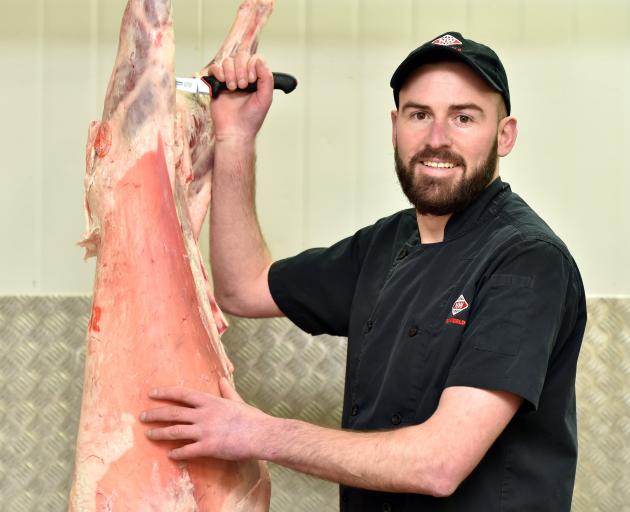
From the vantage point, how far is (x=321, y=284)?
8.18 feet

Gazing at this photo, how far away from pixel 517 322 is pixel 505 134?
57cm

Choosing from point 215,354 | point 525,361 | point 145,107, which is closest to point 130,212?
point 145,107

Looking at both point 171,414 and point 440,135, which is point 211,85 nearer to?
point 440,135

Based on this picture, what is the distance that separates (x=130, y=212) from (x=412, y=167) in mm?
668

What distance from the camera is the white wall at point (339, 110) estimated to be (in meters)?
3.09

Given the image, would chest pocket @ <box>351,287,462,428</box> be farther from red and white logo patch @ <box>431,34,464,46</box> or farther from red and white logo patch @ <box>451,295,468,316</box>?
red and white logo patch @ <box>431,34,464,46</box>

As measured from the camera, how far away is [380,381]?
2.12 m

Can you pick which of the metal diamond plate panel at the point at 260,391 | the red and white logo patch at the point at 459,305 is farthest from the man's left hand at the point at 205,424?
the metal diamond plate panel at the point at 260,391

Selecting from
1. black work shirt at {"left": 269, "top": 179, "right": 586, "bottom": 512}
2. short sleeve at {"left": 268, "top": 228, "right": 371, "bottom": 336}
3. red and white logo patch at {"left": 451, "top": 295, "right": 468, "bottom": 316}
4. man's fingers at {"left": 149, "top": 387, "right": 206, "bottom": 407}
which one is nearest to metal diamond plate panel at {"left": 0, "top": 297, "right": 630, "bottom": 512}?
short sleeve at {"left": 268, "top": 228, "right": 371, "bottom": 336}

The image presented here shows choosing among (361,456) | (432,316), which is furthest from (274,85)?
(361,456)

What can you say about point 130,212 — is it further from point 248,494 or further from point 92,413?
point 248,494

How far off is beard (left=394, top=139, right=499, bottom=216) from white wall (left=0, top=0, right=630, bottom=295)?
921 millimetres

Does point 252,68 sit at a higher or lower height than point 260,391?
higher

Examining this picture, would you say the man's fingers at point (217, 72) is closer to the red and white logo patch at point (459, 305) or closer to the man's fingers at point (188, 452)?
the red and white logo patch at point (459, 305)
